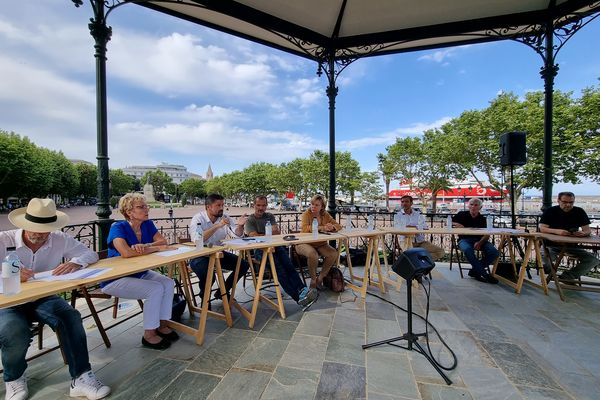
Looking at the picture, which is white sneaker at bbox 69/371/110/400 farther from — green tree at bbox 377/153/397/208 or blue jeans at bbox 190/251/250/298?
green tree at bbox 377/153/397/208

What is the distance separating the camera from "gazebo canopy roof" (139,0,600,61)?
13.1 ft

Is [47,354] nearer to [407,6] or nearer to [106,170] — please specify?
[106,170]

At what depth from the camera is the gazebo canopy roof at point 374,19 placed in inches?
158

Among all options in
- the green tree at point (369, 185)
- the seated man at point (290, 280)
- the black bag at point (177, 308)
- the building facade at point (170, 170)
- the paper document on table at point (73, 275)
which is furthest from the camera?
the building facade at point (170, 170)

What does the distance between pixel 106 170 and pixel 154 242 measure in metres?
1.44

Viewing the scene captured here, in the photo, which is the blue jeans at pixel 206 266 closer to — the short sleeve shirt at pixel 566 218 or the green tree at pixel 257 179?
the short sleeve shirt at pixel 566 218

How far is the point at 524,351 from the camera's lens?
2281 millimetres

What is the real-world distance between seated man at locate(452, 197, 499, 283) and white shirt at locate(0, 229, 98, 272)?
504 centimetres

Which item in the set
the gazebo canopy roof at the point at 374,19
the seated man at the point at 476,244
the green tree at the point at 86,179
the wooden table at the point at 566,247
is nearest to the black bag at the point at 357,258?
the seated man at the point at 476,244

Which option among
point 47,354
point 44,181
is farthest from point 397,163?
point 44,181

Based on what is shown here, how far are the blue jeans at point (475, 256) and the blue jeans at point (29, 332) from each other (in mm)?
4939

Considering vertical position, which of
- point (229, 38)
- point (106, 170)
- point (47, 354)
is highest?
point (229, 38)

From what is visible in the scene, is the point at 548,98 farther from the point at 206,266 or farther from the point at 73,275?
the point at 73,275

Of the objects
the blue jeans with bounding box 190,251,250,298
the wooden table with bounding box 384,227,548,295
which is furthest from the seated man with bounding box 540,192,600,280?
the blue jeans with bounding box 190,251,250,298
